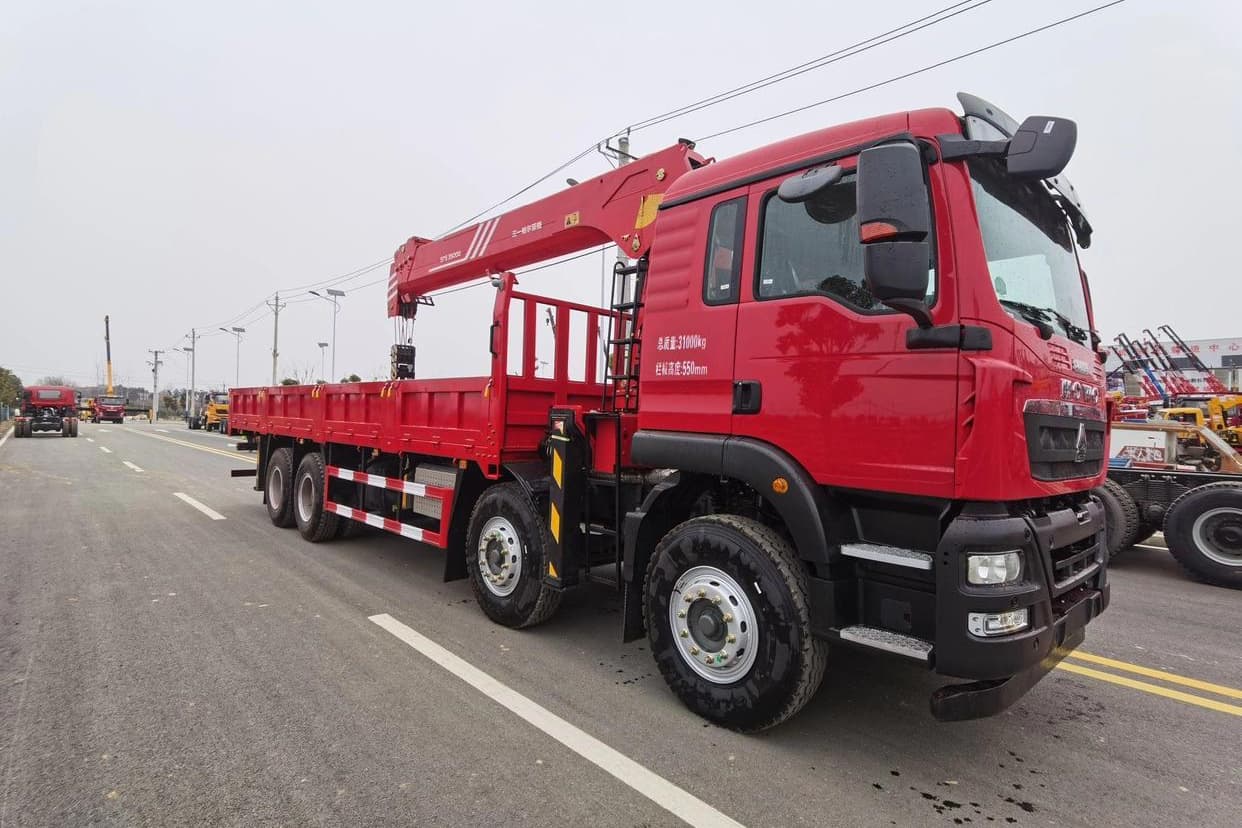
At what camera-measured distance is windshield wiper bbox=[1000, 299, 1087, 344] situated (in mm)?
2738

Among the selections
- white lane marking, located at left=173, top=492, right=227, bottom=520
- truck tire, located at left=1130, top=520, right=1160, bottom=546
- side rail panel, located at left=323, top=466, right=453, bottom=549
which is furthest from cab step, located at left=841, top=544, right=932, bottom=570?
white lane marking, located at left=173, top=492, right=227, bottom=520

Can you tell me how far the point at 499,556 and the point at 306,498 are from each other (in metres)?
4.09

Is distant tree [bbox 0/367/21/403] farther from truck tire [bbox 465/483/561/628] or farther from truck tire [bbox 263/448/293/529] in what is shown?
truck tire [bbox 465/483/561/628]

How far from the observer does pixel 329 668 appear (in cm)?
377

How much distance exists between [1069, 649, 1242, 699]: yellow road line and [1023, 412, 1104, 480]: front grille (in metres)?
1.58

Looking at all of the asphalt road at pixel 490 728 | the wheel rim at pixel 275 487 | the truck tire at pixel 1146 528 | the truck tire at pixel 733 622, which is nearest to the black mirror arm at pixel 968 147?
the truck tire at pixel 733 622

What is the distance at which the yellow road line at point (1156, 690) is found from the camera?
3586 mm

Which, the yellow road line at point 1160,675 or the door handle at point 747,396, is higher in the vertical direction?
the door handle at point 747,396

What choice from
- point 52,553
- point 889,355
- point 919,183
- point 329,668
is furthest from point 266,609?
point 919,183

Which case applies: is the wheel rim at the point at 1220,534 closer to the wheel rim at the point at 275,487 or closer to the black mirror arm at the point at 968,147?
the black mirror arm at the point at 968,147

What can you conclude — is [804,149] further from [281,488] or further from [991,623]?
[281,488]

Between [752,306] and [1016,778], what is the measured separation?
2.45 meters

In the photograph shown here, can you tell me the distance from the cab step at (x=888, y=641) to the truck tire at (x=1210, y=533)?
606 centimetres

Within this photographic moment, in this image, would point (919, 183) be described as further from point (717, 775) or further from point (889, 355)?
point (717, 775)
